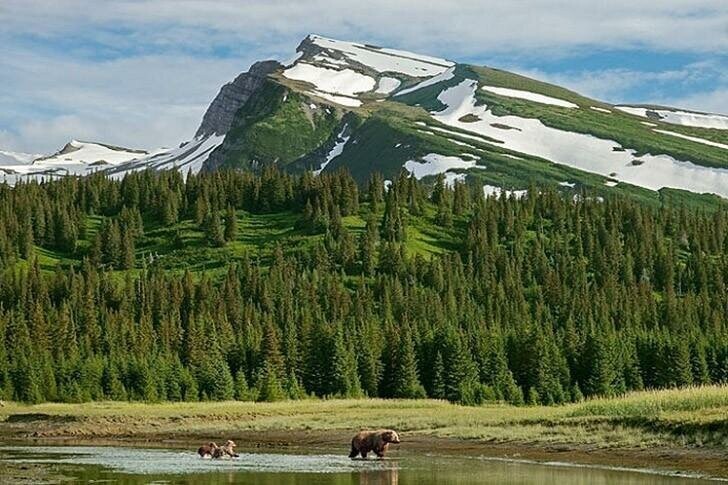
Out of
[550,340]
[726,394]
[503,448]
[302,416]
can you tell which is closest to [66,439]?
[302,416]

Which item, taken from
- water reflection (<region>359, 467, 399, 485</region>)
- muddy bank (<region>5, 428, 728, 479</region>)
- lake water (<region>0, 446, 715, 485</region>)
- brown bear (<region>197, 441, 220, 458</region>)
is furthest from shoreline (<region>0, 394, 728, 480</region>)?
water reflection (<region>359, 467, 399, 485</region>)

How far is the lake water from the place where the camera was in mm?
43312

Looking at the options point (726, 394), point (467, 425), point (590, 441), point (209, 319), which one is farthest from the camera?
point (209, 319)

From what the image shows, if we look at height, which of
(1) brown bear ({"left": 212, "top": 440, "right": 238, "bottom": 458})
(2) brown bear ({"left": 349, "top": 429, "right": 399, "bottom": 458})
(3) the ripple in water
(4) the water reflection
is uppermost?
(2) brown bear ({"left": 349, "top": 429, "right": 399, "bottom": 458})

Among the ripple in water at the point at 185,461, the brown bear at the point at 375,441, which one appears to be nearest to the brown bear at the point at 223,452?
the ripple in water at the point at 185,461

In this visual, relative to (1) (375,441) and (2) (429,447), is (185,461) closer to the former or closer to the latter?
(1) (375,441)

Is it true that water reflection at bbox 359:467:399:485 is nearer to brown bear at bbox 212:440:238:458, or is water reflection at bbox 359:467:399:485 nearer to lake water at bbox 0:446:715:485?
lake water at bbox 0:446:715:485

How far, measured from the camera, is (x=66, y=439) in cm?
8044

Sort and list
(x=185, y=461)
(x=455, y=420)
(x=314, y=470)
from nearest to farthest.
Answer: (x=314, y=470) < (x=185, y=461) < (x=455, y=420)

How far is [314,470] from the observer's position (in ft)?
161

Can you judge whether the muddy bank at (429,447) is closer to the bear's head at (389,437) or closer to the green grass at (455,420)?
the green grass at (455,420)

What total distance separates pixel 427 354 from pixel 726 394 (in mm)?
81965

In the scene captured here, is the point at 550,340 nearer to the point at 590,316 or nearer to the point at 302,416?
the point at 590,316

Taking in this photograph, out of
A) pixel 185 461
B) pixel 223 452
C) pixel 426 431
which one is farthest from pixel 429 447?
pixel 185 461
